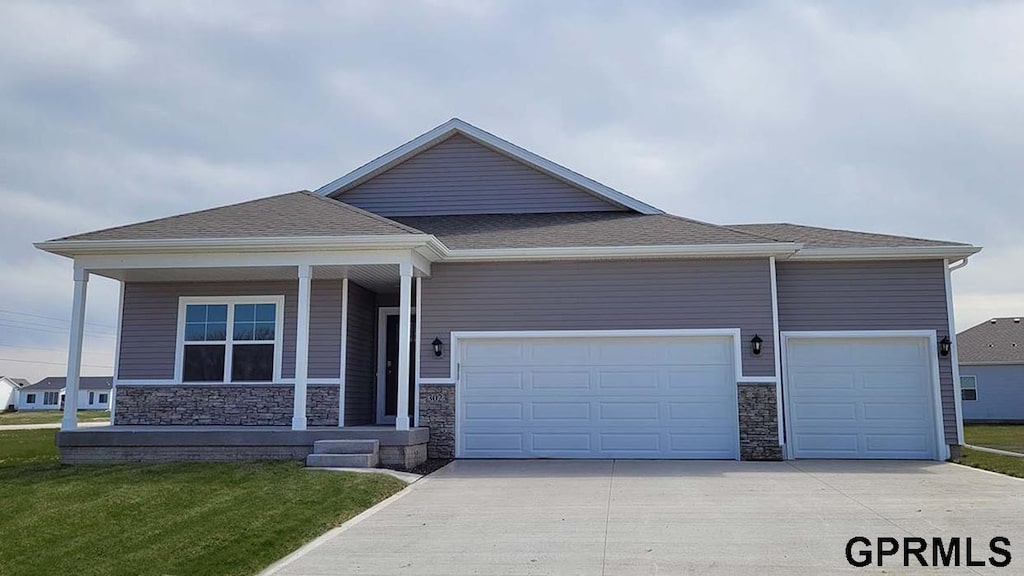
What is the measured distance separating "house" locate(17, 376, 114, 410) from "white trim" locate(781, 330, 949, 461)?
216 feet

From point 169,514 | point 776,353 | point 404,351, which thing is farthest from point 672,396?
point 169,514

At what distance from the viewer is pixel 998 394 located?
96.4 feet

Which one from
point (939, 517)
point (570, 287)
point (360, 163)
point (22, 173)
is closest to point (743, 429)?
point (570, 287)

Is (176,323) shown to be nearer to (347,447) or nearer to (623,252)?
(347,447)

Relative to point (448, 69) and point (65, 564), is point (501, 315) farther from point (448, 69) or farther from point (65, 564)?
point (65, 564)

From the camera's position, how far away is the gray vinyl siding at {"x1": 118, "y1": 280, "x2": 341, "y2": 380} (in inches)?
530

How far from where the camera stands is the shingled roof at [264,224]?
11891 millimetres

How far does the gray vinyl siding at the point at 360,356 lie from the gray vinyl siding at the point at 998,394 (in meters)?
24.4

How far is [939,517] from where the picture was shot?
7500 mm

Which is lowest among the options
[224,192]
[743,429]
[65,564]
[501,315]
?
[65,564]

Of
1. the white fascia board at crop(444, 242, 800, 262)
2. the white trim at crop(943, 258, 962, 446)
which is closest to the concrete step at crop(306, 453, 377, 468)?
the white fascia board at crop(444, 242, 800, 262)

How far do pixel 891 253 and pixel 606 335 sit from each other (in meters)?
4.78

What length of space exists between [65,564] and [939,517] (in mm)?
7481

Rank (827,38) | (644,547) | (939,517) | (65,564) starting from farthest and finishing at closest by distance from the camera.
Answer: (827,38)
(939,517)
(644,547)
(65,564)
